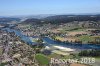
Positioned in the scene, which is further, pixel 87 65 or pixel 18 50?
pixel 18 50

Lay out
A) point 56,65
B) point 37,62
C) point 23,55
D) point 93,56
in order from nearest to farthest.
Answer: point 56,65 → point 37,62 → point 23,55 → point 93,56

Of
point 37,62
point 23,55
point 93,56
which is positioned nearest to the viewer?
point 37,62

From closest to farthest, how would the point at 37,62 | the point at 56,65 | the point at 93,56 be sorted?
the point at 56,65
the point at 37,62
the point at 93,56

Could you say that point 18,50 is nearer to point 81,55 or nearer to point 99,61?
point 81,55

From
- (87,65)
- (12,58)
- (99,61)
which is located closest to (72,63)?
(87,65)

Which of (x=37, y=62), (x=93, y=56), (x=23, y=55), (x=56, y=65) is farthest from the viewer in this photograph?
(x=93, y=56)

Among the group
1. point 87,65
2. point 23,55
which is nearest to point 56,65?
point 87,65

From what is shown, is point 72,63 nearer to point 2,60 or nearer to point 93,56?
point 93,56

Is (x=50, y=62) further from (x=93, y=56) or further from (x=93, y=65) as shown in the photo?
(x=93, y=56)

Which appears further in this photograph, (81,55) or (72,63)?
(81,55)
